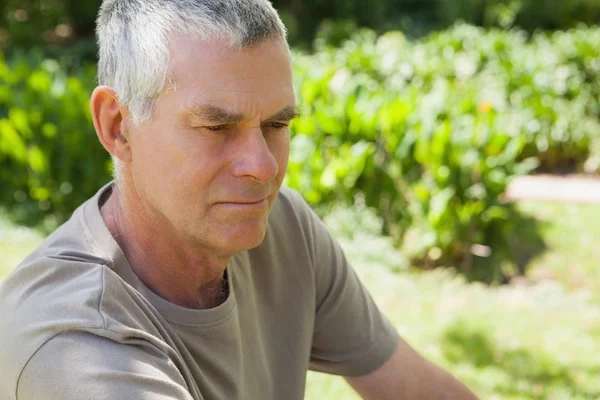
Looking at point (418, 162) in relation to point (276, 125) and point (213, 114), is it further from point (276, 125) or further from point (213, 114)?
point (213, 114)

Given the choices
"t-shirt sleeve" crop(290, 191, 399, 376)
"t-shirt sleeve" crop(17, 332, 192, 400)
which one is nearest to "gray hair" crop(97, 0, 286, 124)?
"t-shirt sleeve" crop(17, 332, 192, 400)

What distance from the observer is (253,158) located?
143 cm

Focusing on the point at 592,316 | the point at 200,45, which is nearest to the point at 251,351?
the point at 200,45

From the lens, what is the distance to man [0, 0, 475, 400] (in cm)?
125

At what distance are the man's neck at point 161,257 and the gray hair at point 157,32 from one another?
224 millimetres

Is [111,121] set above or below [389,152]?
above

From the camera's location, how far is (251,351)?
164 centimetres

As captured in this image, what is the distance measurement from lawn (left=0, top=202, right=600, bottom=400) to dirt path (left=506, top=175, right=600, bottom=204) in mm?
688

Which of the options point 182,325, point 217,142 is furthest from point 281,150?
point 182,325

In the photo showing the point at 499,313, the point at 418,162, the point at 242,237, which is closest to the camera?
the point at 242,237

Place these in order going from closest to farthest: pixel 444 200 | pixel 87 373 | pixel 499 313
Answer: pixel 87 373, pixel 499 313, pixel 444 200

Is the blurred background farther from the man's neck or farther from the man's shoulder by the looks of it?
the man's shoulder

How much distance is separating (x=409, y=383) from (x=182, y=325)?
712mm

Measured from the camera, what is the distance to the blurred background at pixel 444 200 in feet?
14.7
